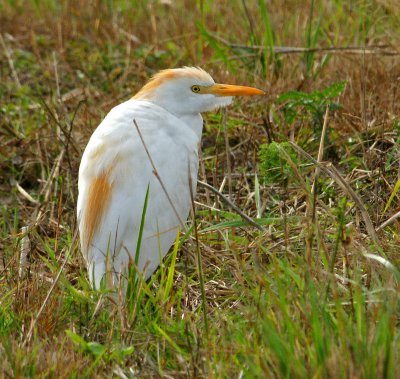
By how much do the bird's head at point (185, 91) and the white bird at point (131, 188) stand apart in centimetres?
17

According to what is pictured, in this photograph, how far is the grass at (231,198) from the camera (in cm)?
263

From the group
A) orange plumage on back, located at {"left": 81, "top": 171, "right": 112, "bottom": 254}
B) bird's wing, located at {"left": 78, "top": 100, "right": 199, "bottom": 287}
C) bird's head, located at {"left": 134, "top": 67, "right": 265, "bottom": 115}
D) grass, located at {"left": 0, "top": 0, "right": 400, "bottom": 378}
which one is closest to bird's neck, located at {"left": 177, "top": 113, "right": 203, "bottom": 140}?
bird's head, located at {"left": 134, "top": 67, "right": 265, "bottom": 115}

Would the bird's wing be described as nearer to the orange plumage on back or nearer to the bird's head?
the orange plumage on back

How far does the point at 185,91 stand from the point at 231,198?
54 centimetres

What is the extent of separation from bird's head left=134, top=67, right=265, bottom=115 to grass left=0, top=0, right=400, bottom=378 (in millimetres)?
237

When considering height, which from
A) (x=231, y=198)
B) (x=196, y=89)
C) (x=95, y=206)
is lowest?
(x=231, y=198)

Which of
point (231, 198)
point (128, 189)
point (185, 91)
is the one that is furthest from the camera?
point (231, 198)

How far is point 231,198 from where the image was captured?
4230 mm

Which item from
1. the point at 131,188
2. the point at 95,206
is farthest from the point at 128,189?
the point at 95,206

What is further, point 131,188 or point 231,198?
point 231,198

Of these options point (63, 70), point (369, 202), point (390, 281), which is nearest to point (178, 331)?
point (390, 281)

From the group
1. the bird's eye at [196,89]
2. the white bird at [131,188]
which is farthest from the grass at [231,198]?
the bird's eye at [196,89]

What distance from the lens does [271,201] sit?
425 cm

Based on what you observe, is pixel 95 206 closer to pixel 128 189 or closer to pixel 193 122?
pixel 128 189
